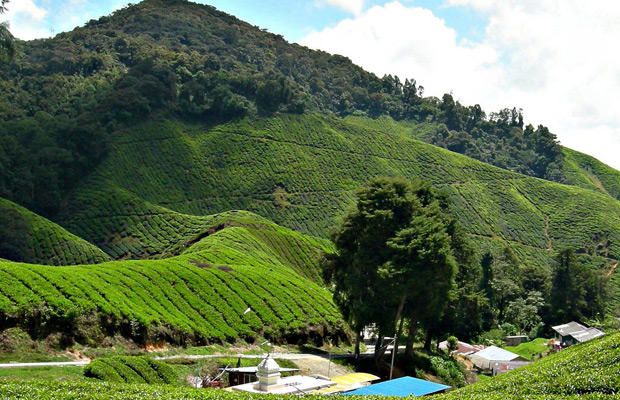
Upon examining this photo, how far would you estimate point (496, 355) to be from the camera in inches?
2034

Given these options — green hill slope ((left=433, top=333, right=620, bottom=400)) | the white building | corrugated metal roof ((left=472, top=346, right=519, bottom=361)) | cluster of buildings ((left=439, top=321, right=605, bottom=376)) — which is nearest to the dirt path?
the white building

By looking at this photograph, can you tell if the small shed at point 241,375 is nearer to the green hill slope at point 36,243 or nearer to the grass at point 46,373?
the grass at point 46,373

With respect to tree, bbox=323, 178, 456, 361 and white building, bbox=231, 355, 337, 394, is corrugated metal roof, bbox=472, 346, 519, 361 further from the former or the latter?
white building, bbox=231, 355, 337, 394

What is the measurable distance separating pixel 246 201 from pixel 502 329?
4712 cm

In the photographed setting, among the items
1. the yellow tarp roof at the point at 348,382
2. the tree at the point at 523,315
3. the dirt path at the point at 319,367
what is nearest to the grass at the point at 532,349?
the tree at the point at 523,315

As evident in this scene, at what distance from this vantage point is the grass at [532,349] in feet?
184

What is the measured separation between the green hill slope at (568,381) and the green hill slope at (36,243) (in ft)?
176

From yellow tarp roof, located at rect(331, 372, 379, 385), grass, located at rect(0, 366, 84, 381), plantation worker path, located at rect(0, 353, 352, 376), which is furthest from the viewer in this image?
plantation worker path, located at rect(0, 353, 352, 376)

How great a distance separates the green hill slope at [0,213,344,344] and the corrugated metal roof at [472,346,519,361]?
563 inches

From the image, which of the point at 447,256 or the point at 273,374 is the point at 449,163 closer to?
the point at 447,256

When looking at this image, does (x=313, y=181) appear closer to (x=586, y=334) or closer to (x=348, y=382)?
(x=586, y=334)

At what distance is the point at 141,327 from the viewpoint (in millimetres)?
32062

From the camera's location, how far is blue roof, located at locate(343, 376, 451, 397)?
25.8 m

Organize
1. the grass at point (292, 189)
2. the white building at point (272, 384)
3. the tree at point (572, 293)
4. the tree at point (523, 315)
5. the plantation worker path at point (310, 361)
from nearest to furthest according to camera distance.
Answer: the white building at point (272, 384), the plantation worker path at point (310, 361), the tree at point (572, 293), the tree at point (523, 315), the grass at point (292, 189)
